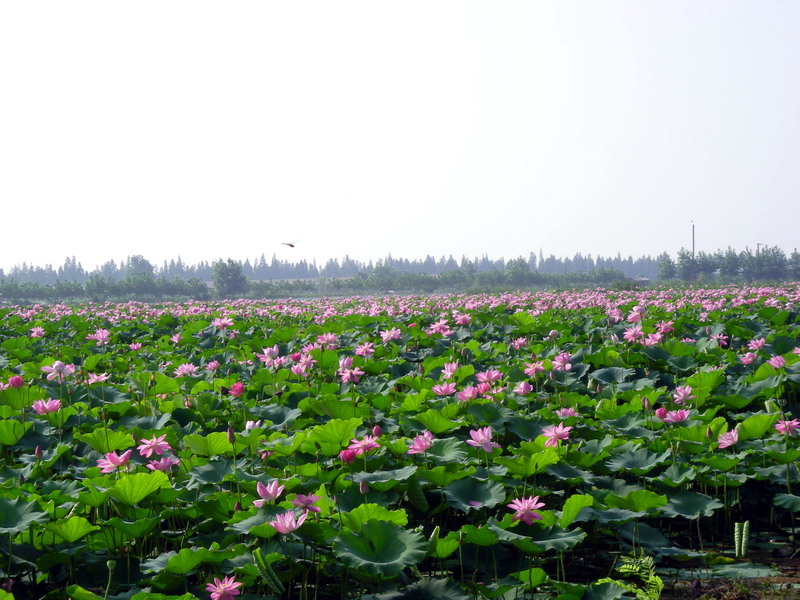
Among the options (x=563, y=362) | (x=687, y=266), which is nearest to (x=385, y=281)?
(x=687, y=266)

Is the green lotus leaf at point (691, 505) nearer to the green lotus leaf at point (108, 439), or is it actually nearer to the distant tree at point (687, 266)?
the green lotus leaf at point (108, 439)

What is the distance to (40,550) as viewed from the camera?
2277mm

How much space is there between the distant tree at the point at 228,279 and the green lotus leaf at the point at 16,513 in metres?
66.2

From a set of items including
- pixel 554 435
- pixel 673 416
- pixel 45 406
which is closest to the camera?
pixel 554 435

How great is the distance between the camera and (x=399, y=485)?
262 cm

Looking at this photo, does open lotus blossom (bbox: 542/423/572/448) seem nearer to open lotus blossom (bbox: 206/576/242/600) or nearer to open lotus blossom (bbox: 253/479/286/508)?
open lotus blossom (bbox: 253/479/286/508)

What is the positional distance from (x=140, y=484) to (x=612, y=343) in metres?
5.14

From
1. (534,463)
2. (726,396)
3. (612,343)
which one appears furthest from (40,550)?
(612,343)

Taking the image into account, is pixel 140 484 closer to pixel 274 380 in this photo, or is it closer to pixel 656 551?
pixel 656 551

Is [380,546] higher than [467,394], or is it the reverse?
[467,394]

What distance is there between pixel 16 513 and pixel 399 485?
1.39 m

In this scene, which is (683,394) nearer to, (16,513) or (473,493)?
(473,493)

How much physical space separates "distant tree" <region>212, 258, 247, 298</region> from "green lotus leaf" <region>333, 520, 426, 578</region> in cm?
6680

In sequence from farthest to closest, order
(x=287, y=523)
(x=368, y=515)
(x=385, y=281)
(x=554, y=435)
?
1. (x=385, y=281)
2. (x=554, y=435)
3. (x=368, y=515)
4. (x=287, y=523)
